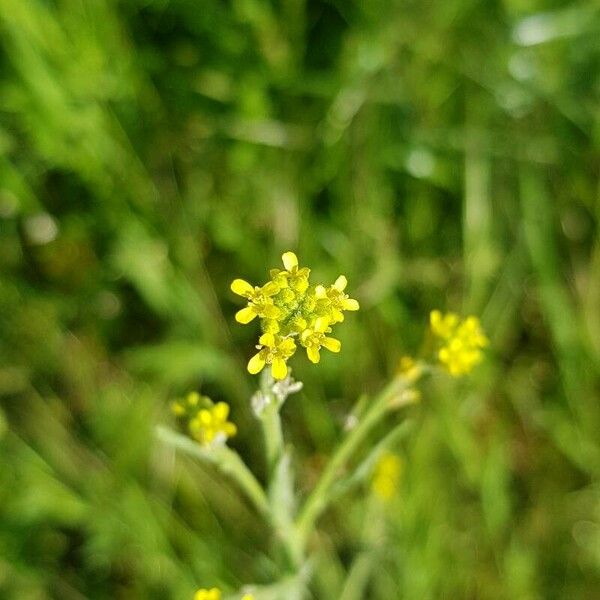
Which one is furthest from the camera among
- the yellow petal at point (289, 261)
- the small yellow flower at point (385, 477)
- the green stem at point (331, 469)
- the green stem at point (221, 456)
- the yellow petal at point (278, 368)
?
the small yellow flower at point (385, 477)

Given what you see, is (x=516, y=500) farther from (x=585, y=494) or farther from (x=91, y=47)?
(x=91, y=47)

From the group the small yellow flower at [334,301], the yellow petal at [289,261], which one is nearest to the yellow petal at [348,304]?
the small yellow flower at [334,301]

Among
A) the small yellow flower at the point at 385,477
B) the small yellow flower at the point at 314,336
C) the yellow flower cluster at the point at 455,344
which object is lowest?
the small yellow flower at the point at 314,336

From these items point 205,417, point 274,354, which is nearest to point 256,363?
point 274,354

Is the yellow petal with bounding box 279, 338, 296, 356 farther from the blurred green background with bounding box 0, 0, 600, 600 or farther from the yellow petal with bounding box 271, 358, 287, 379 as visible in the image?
the blurred green background with bounding box 0, 0, 600, 600

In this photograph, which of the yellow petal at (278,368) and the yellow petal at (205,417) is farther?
the yellow petal at (205,417)

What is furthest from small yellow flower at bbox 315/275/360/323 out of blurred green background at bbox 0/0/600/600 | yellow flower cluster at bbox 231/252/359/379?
blurred green background at bbox 0/0/600/600

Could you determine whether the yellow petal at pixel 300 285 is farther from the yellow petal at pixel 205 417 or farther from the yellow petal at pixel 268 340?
the yellow petal at pixel 205 417
